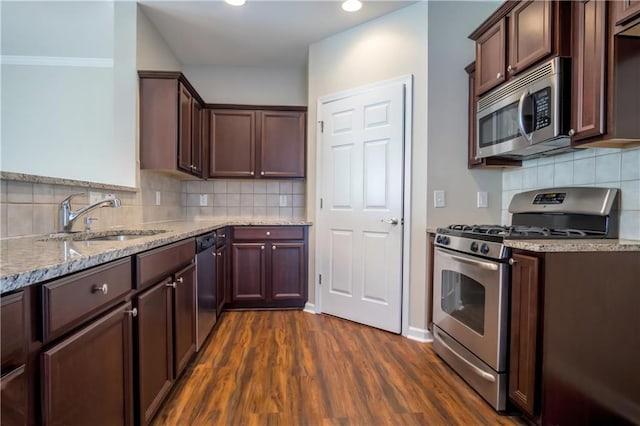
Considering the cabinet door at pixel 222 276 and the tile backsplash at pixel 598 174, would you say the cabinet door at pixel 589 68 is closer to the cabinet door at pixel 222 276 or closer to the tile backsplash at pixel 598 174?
the tile backsplash at pixel 598 174

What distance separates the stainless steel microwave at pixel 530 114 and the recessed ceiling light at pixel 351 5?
1237mm

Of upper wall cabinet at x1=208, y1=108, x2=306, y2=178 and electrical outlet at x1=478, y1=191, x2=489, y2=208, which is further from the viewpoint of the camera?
upper wall cabinet at x1=208, y1=108, x2=306, y2=178

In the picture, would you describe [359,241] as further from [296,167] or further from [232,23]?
[232,23]

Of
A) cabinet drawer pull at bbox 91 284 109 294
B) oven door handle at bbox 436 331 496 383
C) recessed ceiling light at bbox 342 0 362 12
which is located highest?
recessed ceiling light at bbox 342 0 362 12

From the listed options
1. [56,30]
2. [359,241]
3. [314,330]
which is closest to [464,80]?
[359,241]

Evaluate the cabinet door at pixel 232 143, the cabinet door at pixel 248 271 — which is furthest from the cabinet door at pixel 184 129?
the cabinet door at pixel 248 271

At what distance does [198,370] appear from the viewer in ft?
6.61

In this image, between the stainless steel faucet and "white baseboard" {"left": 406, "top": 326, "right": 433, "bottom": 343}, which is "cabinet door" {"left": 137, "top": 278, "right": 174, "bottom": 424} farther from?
"white baseboard" {"left": 406, "top": 326, "right": 433, "bottom": 343}

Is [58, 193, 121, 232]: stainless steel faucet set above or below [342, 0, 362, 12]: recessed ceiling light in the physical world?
below

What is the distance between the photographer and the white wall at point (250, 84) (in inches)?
151

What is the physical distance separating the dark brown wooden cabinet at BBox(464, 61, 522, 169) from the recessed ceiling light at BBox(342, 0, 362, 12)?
3.23 ft

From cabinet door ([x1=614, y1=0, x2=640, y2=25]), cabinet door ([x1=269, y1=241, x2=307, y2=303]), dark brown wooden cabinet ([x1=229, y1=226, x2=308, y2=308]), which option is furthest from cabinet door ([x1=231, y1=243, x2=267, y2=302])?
cabinet door ([x1=614, y1=0, x2=640, y2=25])

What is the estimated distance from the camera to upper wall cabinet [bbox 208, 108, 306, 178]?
350 centimetres

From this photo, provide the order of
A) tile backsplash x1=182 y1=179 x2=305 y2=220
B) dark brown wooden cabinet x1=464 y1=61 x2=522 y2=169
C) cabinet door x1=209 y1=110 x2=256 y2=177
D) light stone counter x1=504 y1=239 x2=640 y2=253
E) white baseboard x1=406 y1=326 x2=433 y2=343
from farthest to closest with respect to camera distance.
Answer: tile backsplash x1=182 y1=179 x2=305 y2=220, cabinet door x1=209 y1=110 x2=256 y2=177, white baseboard x1=406 y1=326 x2=433 y2=343, dark brown wooden cabinet x1=464 y1=61 x2=522 y2=169, light stone counter x1=504 y1=239 x2=640 y2=253
